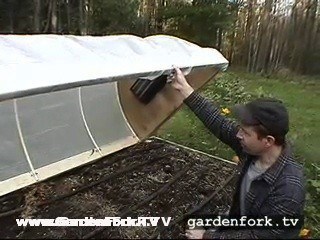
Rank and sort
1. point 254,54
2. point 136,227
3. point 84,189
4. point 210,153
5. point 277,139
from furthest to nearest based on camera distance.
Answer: point 254,54 < point 210,153 < point 84,189 < point 136,227 < point 277,139

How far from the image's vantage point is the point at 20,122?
3.90 meters

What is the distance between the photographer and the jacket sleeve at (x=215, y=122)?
2.17 metres

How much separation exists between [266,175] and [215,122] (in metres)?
0.58

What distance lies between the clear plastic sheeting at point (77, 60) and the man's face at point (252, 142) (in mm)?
979

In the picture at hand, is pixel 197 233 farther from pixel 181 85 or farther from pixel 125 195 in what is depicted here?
pixel 125 195

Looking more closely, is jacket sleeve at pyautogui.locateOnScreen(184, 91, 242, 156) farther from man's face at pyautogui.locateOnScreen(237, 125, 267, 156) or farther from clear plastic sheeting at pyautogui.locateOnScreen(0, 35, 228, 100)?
clear plastic sheeting at pyautogui.locateOnScreen(0, 35, 228, 100)

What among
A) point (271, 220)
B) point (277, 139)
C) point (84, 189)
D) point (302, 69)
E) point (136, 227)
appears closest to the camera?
point (271, 220)

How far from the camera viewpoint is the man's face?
68.6 inches

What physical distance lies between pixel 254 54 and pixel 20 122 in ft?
36.7

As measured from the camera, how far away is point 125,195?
141 inches

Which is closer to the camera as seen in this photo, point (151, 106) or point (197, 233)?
point (197, 233)

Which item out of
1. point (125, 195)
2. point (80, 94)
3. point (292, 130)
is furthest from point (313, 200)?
point (80, 94)

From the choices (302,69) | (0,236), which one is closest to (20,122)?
(0,236)

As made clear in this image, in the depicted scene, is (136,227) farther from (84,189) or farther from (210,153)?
(210,153)
